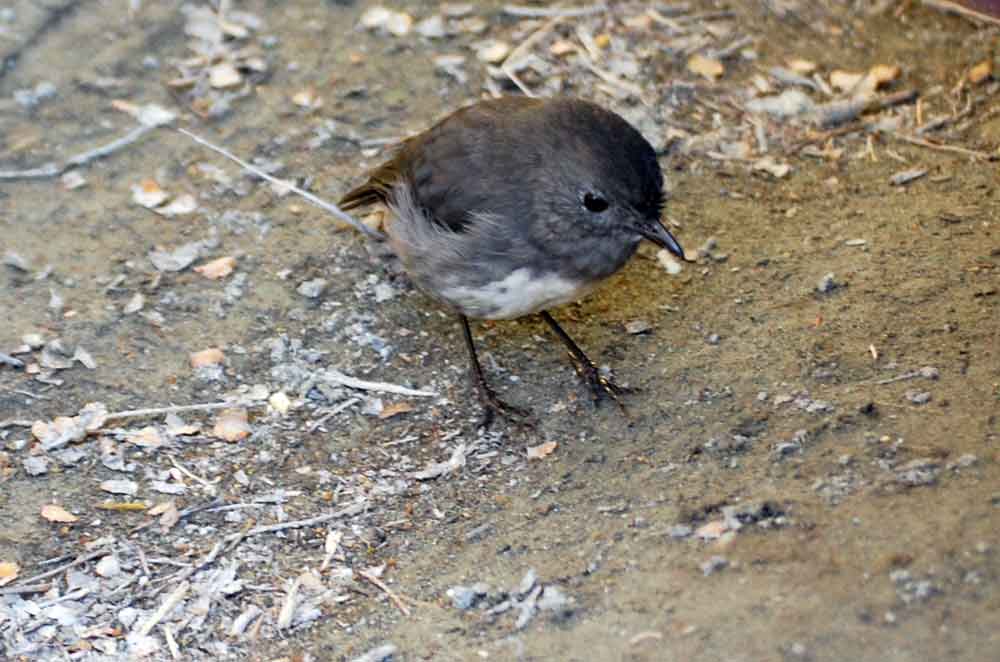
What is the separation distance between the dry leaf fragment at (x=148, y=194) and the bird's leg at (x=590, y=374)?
1.74 m

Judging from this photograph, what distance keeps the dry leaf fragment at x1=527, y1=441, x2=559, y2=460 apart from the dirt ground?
1.5 inches

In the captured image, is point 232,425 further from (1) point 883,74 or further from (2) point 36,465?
(1) point 883,74

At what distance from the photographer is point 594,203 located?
4133mm

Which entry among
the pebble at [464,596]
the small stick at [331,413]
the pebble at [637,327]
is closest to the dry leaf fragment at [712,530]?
the pebble at [464,596]

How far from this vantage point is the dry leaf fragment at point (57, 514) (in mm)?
3975

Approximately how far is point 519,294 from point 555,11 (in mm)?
2304

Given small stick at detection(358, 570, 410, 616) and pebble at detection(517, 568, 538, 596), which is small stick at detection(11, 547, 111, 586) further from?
pebble at detection(517, 568, 538, 596)

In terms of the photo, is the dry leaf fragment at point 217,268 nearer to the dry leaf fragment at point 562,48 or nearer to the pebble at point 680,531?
the dry leaf fragment at point 562,48

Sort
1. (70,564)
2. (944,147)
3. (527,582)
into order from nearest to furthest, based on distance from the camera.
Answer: (527,582), (70,564), (944,147)

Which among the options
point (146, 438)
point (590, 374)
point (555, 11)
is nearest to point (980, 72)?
point (555, 11)

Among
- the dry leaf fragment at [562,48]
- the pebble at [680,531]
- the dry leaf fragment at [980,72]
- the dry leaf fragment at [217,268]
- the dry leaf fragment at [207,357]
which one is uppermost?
the dry leaf fragment at [980,72]

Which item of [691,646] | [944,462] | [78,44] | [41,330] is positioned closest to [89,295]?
[41,330]

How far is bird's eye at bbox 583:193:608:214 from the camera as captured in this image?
13.5 feet

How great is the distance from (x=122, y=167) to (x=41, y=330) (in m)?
0.97
